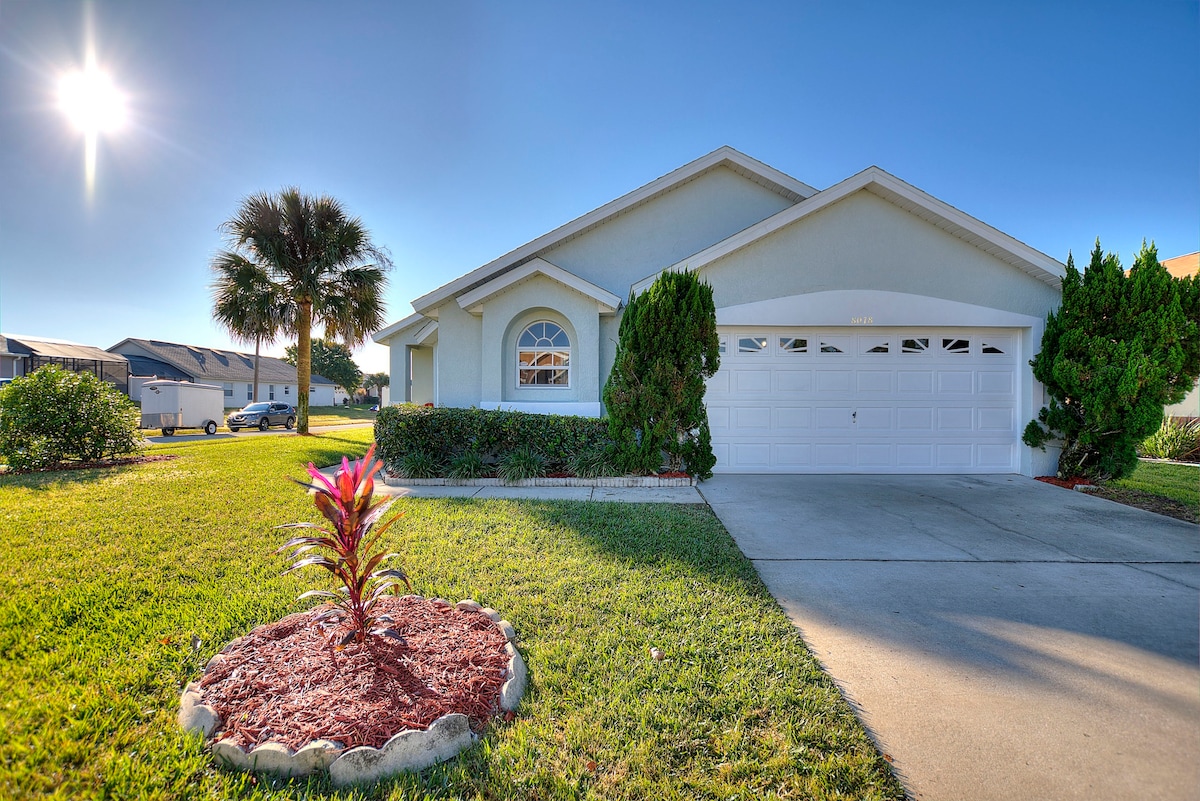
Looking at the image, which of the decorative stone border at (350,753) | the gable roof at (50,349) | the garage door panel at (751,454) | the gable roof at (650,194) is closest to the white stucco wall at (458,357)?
the gable roof at (650,194)

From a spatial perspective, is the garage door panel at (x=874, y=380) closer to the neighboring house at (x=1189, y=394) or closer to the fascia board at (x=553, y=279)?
the fascia board at (x=553, y=279)

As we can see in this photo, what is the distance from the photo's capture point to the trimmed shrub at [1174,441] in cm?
1067

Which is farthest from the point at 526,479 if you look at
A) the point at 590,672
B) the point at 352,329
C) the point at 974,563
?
the point at 352,329

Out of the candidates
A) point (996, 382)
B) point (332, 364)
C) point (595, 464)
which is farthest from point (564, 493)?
point (332, 364)

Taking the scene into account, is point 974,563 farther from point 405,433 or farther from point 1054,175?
point 1054,175

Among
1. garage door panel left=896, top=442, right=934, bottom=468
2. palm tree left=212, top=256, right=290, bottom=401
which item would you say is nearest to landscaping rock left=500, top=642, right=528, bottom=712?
garage door panel left=896, top=442, right=934, bottom=468

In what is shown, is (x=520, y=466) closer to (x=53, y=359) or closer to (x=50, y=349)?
(x=53, y=359)

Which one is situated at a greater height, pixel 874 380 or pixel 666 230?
pixel 666 230

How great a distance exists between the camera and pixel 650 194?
34.1 ft

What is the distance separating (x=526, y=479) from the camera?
7.63 m

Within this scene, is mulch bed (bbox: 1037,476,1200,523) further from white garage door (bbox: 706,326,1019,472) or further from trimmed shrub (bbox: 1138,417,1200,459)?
trimmed shrub (bbox: 1138,417,1200,459)

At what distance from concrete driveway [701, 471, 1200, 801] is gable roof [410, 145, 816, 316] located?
7.20 metres

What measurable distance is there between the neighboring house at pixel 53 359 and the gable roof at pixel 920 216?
3642cm

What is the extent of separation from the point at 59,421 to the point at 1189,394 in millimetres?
25995
